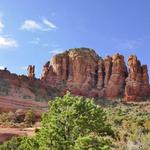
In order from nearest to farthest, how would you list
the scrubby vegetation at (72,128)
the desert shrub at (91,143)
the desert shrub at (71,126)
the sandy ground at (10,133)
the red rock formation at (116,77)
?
the desert shrub at (91,143) → the scrubby vegetation at (72,128) → the desert shrub at (71,126) → the sandy ground at (10,133) → the red rock formation at (116,77)

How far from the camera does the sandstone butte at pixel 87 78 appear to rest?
312ft

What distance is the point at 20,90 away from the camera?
302ft

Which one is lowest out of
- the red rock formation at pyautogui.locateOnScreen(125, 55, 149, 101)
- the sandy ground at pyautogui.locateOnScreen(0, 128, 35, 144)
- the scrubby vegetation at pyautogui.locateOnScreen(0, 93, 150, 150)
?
the sandy ground at pyautogui.locateOnScreen(0, 128, 35, 144)

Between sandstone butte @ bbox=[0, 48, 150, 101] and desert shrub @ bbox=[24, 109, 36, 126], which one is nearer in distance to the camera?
desert shrub @ bbox=[24, 109, 36, 126]

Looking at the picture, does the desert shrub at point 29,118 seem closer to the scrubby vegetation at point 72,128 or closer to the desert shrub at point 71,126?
the scrubby vegetation at point 72,128

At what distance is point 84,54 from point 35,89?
15.9 metres

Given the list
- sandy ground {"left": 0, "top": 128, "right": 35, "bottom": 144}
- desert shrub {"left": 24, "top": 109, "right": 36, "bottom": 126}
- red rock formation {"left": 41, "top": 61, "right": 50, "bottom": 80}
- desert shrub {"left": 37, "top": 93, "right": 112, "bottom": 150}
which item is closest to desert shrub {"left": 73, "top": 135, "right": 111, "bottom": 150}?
desert shrub {"left": 37, "top": 93, "right": 112, "bottom": 150}

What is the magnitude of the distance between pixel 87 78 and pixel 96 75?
2.70m

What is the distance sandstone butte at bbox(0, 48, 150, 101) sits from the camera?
312ft

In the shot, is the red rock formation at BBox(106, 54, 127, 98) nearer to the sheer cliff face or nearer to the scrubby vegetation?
the sheer cliff face

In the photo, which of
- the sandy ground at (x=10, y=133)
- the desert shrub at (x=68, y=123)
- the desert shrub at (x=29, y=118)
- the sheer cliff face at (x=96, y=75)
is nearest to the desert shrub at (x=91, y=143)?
the desert shrub at (x=68, y=123)

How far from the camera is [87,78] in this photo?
101m

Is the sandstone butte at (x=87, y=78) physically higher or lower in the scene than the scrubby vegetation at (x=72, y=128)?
higher

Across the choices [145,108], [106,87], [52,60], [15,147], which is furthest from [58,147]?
[52,60]
